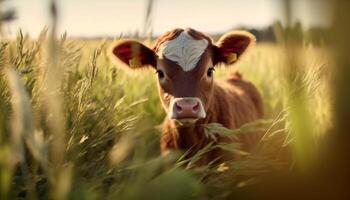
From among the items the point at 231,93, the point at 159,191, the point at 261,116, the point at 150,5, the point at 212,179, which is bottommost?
the point at 261,116

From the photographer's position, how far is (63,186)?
0.91m

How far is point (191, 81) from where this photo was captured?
11.9 ft

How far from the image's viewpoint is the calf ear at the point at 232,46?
4.20 m

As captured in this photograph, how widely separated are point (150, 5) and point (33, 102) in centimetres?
65

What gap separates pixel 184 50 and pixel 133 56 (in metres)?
0.46

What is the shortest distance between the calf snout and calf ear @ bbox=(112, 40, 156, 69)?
2.54 feet

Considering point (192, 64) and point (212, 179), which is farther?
point (192, 64)

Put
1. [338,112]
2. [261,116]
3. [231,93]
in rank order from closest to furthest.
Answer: [338,112], [231,93], [261,116]

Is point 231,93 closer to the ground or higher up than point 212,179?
closer to the ground

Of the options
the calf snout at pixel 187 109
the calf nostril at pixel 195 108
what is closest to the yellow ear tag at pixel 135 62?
the calf snout at pixel 187 109

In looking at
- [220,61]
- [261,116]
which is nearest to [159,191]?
[220,61]

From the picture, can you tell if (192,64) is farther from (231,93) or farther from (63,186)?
(63,186)

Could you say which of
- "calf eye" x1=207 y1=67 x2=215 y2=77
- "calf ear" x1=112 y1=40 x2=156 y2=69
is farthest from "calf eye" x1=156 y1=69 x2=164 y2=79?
"calf eye" x1=207 y1=67 x2=215 y2=77

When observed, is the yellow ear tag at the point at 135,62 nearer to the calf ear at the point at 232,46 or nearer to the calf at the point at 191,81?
the calf at the point at 191,81
